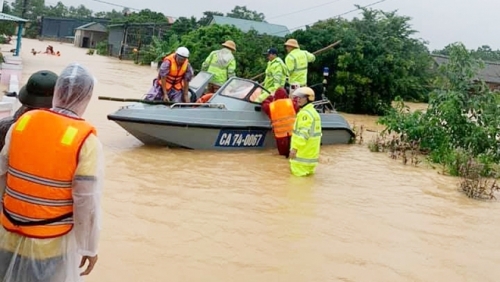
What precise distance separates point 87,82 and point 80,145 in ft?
0.98

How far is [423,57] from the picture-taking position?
26.6m

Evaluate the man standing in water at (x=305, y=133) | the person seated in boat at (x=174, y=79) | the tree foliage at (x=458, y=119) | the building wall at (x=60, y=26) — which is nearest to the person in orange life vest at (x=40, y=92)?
the man standing in water at (x=305, y=133)

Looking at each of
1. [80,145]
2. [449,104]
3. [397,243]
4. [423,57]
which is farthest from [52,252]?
[423,57]

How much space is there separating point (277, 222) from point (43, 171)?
156 inches

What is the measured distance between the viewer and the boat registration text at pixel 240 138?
969 cm

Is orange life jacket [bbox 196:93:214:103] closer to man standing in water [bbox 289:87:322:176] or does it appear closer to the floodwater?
the floodwater

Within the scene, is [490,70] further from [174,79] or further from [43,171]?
[43,171]

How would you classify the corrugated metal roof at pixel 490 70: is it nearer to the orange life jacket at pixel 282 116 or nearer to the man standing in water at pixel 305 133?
the orange life jacket at pixel 282 116

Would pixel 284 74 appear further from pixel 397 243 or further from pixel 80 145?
pixel 80 145

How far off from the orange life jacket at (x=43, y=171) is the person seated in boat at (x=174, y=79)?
7.04 metres

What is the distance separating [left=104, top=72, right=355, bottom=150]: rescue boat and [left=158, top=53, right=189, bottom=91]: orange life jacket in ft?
1.53

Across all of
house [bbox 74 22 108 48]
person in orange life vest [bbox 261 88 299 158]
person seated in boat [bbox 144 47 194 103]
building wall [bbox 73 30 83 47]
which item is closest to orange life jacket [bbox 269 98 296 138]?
person in orange life vest [bbox 261 88 299 158]

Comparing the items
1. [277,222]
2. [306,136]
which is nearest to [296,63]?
[306,136]

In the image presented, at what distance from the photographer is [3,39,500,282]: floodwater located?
16.0 feet
